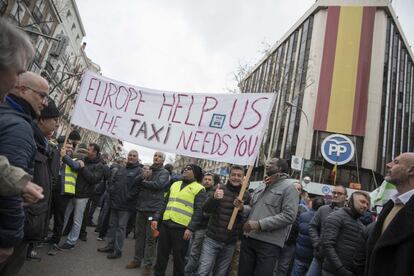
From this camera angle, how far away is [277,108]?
38688 mm

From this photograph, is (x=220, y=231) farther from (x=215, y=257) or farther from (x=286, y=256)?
(x=286, y=256)

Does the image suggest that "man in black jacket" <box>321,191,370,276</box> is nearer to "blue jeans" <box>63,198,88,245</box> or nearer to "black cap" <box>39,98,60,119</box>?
"black cap" <box>39,98,60,119</box>

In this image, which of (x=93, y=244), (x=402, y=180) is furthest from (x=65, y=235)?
(x=402, y=180)

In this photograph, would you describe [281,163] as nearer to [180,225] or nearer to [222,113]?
[222,113]

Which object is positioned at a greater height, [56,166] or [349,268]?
[56,166]

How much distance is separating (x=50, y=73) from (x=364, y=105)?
114ft

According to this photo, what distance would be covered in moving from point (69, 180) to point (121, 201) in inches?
38.6

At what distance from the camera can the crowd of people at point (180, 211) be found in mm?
1806

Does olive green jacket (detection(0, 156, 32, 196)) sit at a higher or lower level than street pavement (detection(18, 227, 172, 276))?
higher

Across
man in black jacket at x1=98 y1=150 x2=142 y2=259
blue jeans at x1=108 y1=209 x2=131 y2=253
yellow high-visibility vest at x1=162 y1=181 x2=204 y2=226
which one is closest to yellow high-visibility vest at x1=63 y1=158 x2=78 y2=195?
man in black jacket at x1=98 y1=150 x2=142 y2=259

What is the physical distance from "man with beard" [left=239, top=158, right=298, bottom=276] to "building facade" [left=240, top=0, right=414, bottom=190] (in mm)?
25543

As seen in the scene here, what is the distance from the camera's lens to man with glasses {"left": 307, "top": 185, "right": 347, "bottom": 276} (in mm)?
4453

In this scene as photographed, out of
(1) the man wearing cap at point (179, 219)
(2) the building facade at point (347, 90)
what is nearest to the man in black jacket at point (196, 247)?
(1) the man wearing cap at point (179, 219)

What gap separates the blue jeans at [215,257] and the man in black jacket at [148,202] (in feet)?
4.68
